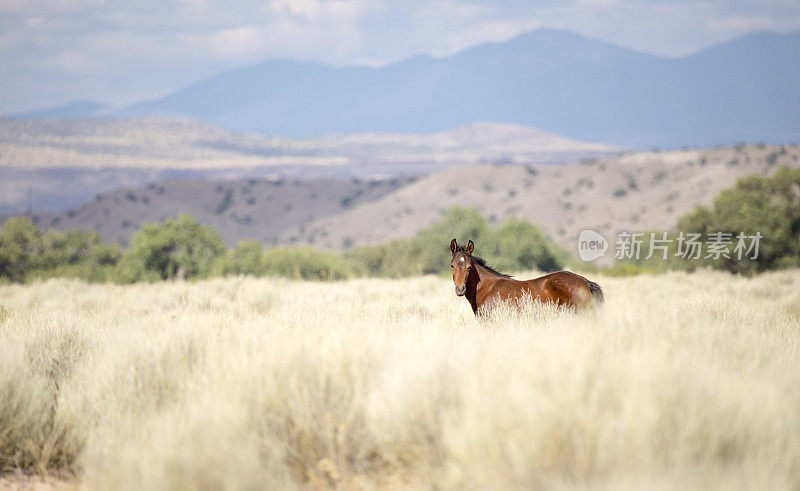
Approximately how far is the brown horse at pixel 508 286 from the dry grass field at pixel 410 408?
3.75 ft

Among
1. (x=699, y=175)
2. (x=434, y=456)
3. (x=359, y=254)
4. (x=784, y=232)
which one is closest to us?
(x=434, y=456)

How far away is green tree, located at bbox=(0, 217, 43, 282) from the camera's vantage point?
40.1m

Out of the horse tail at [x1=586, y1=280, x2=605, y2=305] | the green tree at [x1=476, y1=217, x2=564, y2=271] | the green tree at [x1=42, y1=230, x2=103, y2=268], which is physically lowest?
the green tree at [x1=42, y1=230, x2=103, y2=268]

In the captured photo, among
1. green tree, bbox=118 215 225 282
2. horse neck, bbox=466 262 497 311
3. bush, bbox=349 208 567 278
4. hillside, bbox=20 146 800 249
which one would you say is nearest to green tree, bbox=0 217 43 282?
green tree, bbox=118 215 225 282

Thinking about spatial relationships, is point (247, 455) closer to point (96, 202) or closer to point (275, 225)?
point (275, 225)

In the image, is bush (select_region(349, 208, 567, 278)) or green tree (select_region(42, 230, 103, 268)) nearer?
green tree (select_region(42, 230, 103, 268))

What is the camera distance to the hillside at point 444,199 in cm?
8481

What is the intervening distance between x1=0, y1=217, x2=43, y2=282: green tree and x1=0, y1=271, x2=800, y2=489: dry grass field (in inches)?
1578

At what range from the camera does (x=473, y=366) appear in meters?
4.52

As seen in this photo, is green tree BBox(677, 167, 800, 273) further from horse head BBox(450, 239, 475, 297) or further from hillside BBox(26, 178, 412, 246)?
hillside BBox(26, 178, 412, 246)

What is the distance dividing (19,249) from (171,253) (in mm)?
12426

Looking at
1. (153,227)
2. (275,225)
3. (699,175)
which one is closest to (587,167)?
(699,175)

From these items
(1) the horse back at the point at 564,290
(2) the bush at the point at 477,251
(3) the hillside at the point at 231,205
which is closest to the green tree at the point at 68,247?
(2) the bush at the point at 477,251

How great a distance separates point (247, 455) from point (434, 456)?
1146 millimetres
